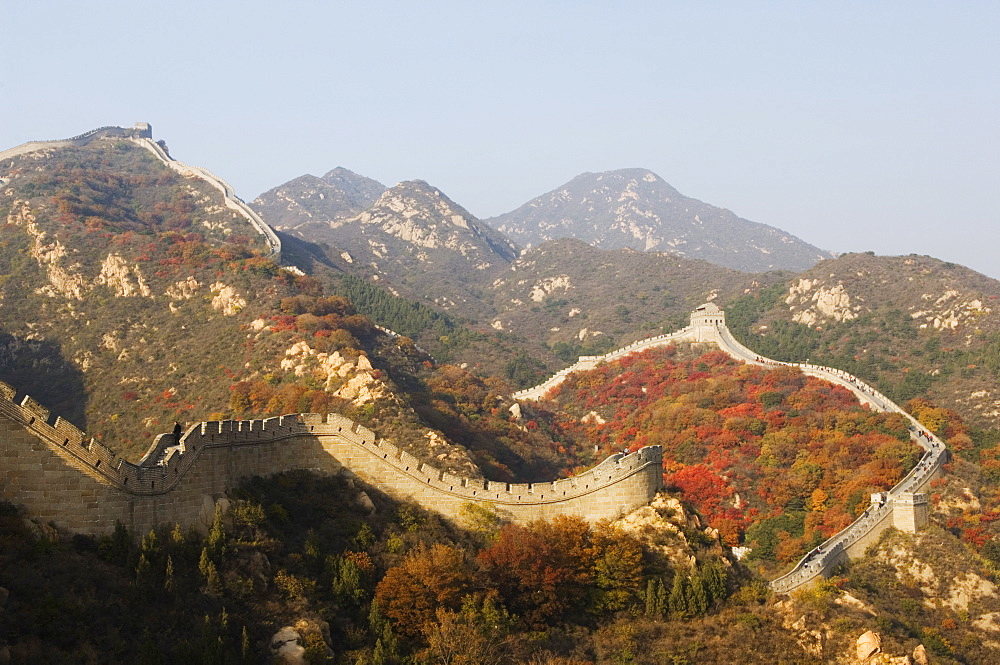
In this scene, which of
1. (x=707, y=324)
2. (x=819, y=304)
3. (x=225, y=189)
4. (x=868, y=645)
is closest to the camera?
(x=868, y=645)

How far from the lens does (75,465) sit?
30609 millimetres

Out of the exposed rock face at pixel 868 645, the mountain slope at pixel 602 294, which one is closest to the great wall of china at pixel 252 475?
the exposed rock face at pixel 868 645

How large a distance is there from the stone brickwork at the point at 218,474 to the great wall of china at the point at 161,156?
3108 inches

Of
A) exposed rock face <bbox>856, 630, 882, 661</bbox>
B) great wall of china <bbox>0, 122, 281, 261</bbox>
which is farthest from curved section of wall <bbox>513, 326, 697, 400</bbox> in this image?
exposed rock face <bbox>856, 630, 882, 661</bbox>

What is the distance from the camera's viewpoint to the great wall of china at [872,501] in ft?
200

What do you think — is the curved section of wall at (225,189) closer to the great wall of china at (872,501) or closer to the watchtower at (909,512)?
the great wall of china at (872,501)

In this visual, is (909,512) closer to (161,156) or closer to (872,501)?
(872,501)

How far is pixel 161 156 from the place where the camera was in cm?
17012

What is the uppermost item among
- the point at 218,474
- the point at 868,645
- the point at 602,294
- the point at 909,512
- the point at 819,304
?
the point at 602,294

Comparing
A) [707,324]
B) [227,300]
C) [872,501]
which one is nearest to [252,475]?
[872,501]

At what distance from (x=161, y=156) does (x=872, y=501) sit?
422 feet

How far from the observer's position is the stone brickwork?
99.2ft

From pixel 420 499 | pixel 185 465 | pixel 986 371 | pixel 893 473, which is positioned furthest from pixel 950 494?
pixel 185 465

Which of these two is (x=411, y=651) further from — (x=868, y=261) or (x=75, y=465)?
(x=868, y=261)
